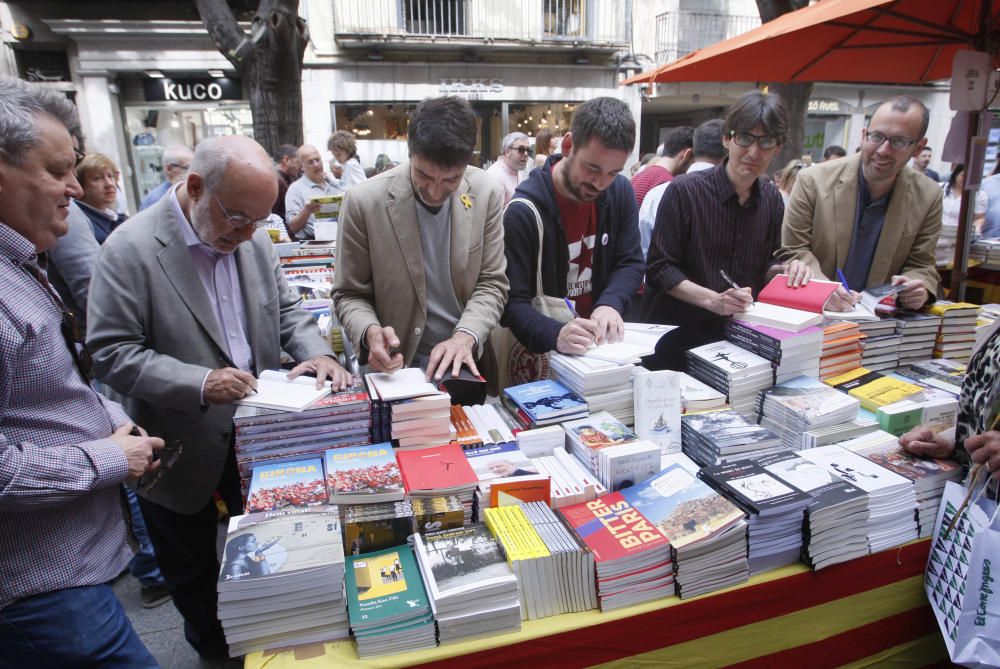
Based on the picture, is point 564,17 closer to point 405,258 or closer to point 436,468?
point 405,258

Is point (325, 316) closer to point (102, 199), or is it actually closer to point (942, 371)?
point (102, 199)

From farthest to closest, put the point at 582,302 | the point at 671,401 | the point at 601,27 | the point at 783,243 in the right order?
the point at 601,27 < the point at 783,243 < the point at 582,302 < the point at 671,401

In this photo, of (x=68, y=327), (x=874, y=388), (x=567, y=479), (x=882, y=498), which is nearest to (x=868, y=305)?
(x=874, y=388)

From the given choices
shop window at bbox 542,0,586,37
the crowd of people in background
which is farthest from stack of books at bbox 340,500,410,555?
shop window at bbox 542,0,586,37

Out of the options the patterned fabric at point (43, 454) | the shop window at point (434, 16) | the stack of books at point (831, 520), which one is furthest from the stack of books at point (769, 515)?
the shop window at point (434, 16)

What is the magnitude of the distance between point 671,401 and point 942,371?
1240 mm

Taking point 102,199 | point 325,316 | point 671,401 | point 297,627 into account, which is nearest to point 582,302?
point 671,401

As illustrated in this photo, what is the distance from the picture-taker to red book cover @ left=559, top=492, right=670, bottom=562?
4.51ft

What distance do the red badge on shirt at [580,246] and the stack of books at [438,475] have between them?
46.4 inches

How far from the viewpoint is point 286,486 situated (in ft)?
4.97

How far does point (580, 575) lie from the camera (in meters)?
1.37

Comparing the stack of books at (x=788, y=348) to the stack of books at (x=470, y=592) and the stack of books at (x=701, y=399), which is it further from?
the stack of books at (x=470, y=592)

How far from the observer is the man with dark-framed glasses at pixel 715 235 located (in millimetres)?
2482

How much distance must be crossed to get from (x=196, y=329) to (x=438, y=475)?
0.95 meters
